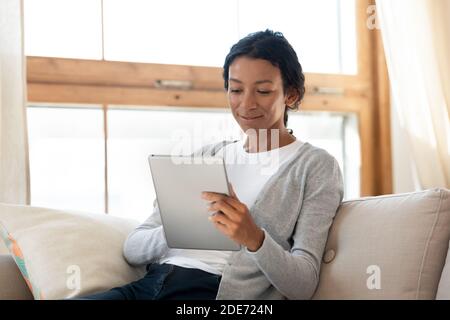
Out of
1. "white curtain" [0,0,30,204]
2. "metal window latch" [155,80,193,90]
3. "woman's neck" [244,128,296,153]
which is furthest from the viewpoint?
"metal window latch" [155,80,193,90]

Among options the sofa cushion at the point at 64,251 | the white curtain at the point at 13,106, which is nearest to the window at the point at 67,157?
the white curtain at the point at 13,106

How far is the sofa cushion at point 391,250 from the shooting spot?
1355 millimetres

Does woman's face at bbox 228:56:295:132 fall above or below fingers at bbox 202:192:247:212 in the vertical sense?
above

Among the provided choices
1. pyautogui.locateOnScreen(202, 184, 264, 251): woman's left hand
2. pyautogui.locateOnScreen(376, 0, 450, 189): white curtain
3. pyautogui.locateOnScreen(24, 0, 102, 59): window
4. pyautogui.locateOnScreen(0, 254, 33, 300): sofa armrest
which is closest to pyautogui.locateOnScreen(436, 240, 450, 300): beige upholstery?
pyautogui.locateOnScreen(202, 184, 264, 251): woman's left hand

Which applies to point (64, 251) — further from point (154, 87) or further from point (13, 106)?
point (154, 87)

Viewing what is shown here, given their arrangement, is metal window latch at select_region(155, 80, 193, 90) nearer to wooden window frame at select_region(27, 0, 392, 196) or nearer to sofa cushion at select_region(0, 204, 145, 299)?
wooden window frame at select_region(27, 0, 392, 196)

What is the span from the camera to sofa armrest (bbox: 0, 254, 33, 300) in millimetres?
1605

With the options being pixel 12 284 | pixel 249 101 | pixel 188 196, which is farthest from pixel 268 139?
pixel 12 284

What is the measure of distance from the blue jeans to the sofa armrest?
0.79 feet

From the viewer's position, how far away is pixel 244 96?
1.61 metres

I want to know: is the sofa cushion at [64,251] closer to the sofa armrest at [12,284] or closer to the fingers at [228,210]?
the sofa armrest at [12,284]

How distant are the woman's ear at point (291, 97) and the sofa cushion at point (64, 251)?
53cm
